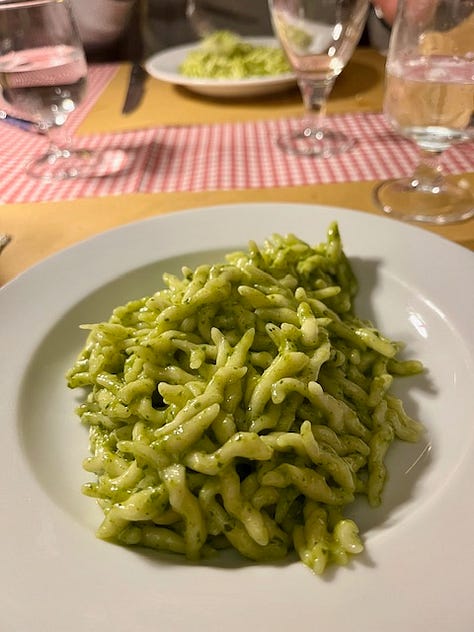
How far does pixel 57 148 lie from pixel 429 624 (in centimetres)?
172

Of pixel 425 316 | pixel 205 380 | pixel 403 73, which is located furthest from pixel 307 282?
pixel 403 73

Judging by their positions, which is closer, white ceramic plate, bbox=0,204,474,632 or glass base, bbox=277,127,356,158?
white ceramic plate, bbox=0,204,474,632

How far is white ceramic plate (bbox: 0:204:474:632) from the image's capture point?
62 centimetres

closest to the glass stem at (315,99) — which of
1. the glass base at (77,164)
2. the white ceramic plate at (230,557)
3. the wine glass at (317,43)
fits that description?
the wine glass at (317,43)

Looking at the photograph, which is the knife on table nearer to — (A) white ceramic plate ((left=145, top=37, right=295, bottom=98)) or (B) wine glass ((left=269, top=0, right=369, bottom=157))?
(A) white ceramic plate ((left=145, top=37, right=295, bottom=98))

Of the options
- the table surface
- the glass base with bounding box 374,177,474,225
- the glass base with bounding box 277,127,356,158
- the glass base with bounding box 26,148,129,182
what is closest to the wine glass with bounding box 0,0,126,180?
the glass base with bounding box 26,148,129,182

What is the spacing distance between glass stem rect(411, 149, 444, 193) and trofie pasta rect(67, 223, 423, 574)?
62 cm

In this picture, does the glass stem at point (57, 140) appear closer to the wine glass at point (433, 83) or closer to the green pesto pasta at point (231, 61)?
the green pesto pasta at point (231, 61)

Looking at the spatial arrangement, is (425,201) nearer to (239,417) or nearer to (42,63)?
(239,417)

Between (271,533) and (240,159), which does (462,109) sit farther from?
(271,533)

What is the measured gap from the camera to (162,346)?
35.7 inches

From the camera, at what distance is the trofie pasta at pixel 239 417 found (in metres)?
0.76

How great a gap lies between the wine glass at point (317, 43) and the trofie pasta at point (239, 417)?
3.04 feet

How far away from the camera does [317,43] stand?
5.89 feet
